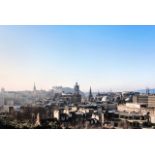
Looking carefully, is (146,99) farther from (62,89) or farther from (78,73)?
(62,89)

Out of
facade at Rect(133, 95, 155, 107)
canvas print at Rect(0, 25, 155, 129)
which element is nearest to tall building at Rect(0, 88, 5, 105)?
canvas print at Rect(0, 25, 155, 129)

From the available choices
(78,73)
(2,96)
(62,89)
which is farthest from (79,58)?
(2,96)

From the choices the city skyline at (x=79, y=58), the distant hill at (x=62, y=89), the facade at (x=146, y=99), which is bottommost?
the facade at (x=146, y=99)

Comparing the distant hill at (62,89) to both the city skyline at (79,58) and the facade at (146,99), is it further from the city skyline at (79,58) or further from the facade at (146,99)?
the facade at (146,99)

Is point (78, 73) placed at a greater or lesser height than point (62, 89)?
greater

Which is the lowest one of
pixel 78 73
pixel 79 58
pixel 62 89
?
pixel 62 89

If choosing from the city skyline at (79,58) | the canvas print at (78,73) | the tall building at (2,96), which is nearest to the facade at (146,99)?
the canvas print at (78,73)
